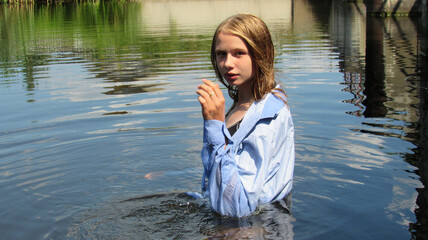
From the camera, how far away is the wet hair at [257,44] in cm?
376

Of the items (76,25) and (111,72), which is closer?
(111,72)

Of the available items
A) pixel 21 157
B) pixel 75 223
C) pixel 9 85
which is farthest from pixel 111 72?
pixel 75 223

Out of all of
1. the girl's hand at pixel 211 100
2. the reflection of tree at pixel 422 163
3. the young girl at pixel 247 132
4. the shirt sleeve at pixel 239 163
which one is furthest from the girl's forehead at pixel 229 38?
the reflection of tree at pixel 422 163

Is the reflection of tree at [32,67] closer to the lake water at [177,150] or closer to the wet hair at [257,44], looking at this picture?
the lake water at [177,150]

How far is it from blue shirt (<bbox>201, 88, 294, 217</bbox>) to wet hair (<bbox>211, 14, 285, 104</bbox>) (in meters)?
0.10

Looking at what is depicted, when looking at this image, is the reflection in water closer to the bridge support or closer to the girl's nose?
the girl's nose

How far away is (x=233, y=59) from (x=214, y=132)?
0.56m

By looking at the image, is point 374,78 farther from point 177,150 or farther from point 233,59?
point 233,59

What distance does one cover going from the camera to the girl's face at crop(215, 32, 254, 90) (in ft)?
12.5

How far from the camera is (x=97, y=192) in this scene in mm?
5617

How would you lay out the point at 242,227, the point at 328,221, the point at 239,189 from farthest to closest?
the point at 328,221 < the point at 242,227 < the point at 239,189

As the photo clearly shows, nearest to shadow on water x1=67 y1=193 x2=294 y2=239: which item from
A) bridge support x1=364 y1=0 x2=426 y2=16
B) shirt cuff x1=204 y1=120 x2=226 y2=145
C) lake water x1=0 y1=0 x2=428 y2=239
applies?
lake water x1=0 y1=0 x2=428 y2=239

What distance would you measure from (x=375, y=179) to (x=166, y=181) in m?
2.19

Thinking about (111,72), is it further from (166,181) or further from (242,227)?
(242,227)
